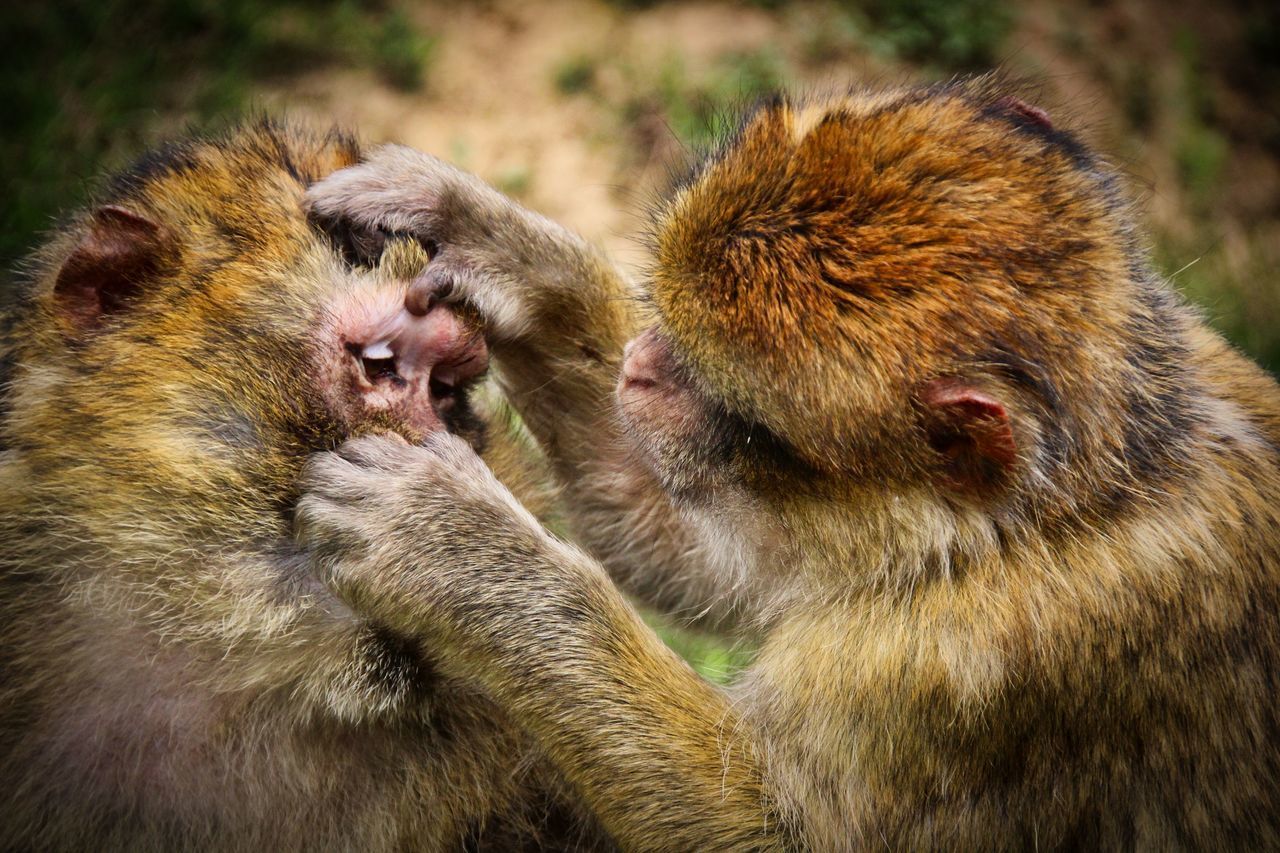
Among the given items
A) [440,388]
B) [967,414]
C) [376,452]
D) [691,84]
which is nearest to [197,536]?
[376,452]

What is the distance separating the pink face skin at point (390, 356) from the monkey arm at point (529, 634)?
3.4 inches

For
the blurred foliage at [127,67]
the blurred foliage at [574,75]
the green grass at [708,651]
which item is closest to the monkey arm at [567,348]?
the green grass at [708,651]

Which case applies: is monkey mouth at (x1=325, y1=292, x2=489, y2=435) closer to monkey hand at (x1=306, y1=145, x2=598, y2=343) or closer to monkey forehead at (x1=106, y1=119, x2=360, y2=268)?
monkey hand at (x1=306, y1=145, x2=598, y2=343)

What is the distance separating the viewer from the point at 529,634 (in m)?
2.74

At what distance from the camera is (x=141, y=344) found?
270 centimetres

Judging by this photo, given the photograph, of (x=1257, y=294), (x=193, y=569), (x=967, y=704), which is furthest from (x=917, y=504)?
(x=1257, y=294)

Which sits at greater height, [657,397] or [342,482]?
[657,397]

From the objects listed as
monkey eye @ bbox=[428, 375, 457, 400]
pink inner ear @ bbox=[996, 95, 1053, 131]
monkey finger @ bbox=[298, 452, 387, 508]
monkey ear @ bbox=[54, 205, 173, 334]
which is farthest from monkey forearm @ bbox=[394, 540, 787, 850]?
pink inner ear @ bbox=[996, 95, 1053, 131]

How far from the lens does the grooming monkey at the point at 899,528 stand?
98.0 inches

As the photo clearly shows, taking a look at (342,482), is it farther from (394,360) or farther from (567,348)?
(567,348)

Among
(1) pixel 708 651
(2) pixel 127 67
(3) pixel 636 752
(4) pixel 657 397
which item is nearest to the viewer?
(3) pixel 636 752

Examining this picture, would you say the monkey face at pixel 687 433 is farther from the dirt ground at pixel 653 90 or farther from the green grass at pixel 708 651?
the dirt ground at pixel 653 90

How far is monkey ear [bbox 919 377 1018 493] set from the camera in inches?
96.2

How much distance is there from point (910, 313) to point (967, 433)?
0.32 metres
